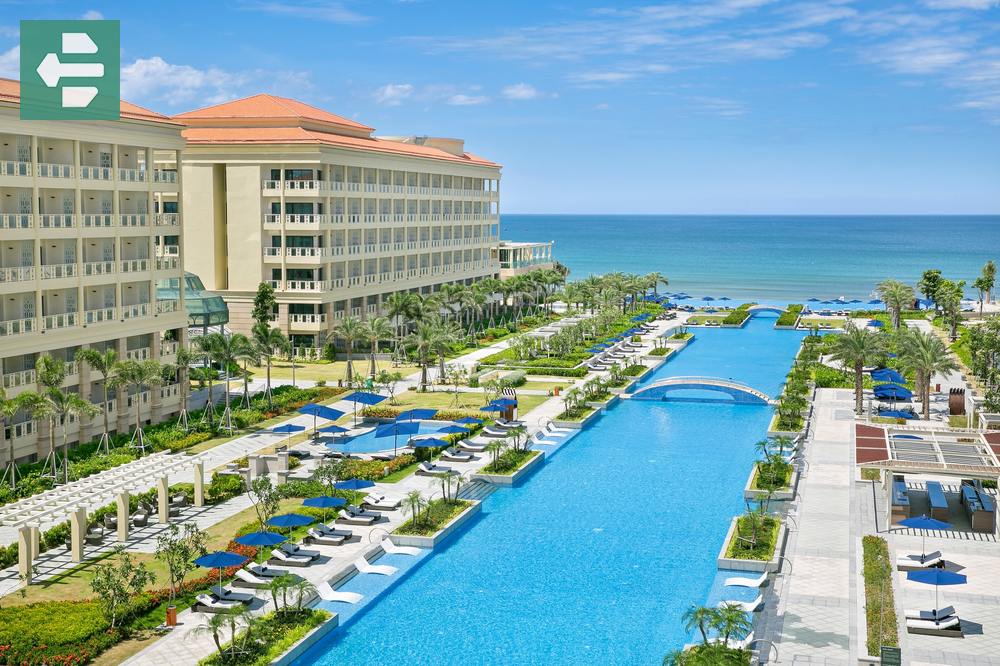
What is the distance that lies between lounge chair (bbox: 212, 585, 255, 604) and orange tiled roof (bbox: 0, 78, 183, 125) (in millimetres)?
22732

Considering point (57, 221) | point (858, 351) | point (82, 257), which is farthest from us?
point (858, 351)

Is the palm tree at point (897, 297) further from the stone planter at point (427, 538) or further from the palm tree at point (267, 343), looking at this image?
the stone planter at point (427, 538)

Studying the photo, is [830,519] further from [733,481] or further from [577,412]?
[577,412]

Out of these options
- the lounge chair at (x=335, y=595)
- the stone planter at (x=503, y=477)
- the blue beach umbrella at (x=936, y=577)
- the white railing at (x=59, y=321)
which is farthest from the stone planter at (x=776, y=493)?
the white railing at (x=59, y=321)

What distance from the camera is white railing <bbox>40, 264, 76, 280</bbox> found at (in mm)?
42938

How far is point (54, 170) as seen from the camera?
142 ft

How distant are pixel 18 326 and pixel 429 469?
17277 mm

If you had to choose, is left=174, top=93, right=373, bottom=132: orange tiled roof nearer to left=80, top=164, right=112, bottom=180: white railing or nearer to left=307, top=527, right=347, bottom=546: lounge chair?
left=80, top=164, right=112, bottom=180: white railing

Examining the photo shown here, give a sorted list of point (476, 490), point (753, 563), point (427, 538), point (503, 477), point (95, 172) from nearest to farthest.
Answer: point (753, 563)
point (427, 538)
point (476, 490)
point (503, 477)
point (95, 172)

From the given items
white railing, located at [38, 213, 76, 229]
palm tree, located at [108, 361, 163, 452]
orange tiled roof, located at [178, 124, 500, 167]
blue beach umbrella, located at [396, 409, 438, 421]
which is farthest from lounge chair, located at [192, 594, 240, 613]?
orange tiled roof, located at [178, 124, 500, 167]

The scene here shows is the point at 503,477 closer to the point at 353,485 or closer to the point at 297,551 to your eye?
the point at 353,485

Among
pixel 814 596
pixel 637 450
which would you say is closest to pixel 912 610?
pixel 814 596

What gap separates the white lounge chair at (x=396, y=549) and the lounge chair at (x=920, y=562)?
14.4 meters

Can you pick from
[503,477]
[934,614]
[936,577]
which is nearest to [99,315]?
[503,477]
